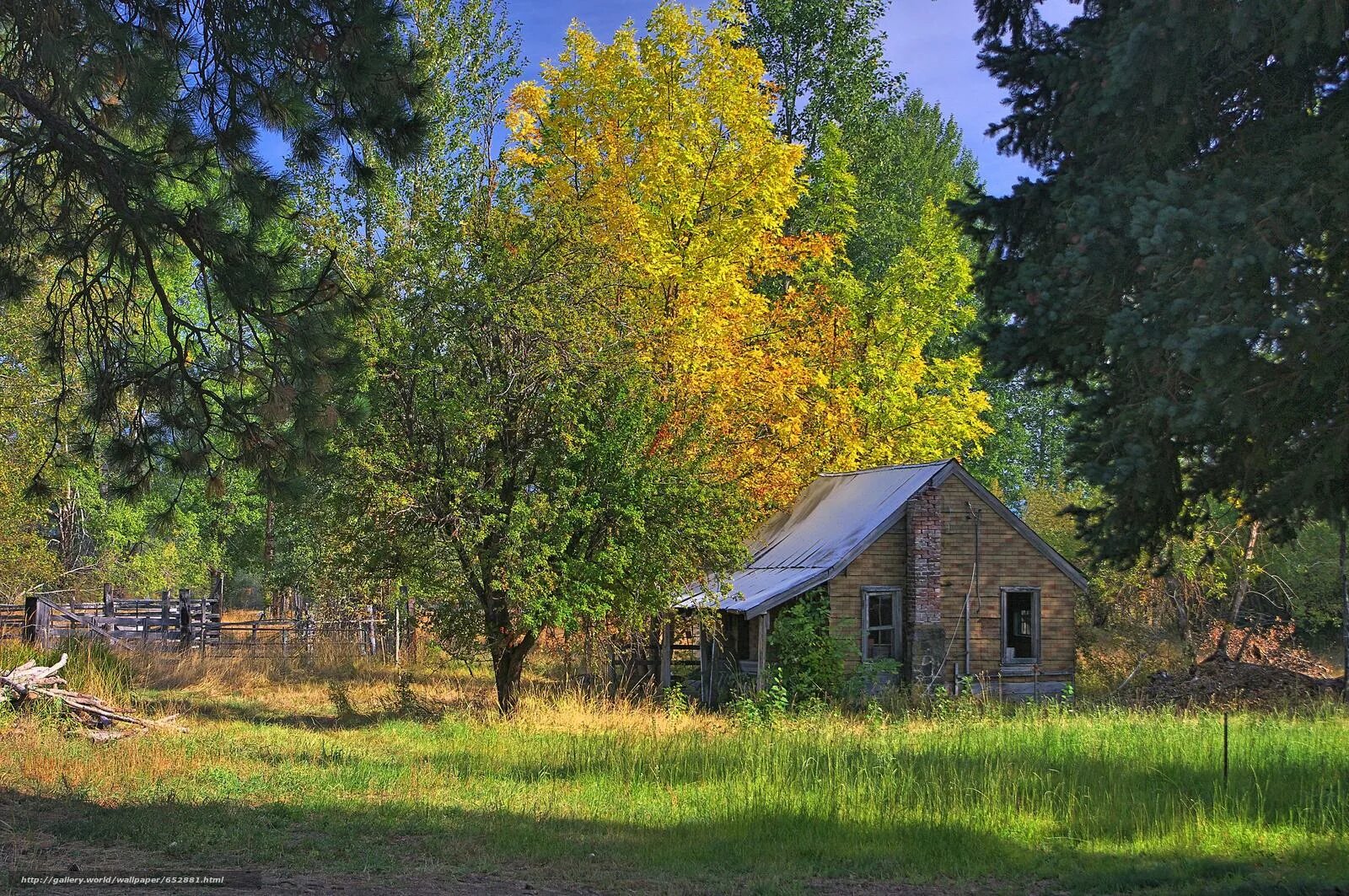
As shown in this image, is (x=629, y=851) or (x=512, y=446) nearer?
(x=629, y=851)

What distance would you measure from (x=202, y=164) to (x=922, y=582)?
17396 millimetres

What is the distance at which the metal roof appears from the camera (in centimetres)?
2145

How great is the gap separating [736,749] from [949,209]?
21.0 feet

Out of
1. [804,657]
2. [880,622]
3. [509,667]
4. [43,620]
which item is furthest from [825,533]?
[43,620]

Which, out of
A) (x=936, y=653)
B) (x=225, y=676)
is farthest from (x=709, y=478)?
(x=225, y=676)

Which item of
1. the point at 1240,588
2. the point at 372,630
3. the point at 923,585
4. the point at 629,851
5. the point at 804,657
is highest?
the point at 923,585

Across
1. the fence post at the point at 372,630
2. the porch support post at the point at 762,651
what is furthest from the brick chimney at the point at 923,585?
the fence post at the point at 372,630

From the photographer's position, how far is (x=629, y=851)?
8.89 metres

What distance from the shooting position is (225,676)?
24.6 m

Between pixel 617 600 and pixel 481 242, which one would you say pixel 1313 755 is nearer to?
pixel 617 600

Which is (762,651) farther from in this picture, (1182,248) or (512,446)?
(1182,248)

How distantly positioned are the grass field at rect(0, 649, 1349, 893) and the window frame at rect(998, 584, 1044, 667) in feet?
26.2

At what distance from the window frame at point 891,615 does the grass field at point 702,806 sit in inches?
262

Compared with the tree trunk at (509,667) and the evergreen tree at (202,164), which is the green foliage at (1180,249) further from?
the tree trunk at (509,667)
